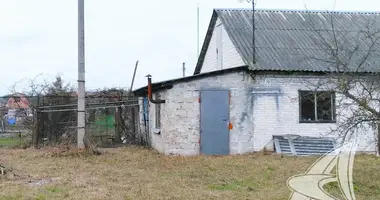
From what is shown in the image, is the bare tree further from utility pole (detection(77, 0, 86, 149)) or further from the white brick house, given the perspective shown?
utility pole (detection(77, 0, 86, 149))

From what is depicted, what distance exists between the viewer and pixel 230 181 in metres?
9.24

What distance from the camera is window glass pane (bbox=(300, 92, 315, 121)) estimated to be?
14.3 m

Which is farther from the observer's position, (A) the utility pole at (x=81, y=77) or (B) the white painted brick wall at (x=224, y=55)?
(B) the white painted brick wall at (x=224, y=55)

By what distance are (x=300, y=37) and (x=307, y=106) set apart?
3083 millimetres

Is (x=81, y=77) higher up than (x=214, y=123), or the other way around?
(x=81, y=77)

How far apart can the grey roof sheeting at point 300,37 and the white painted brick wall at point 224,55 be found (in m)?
0.49

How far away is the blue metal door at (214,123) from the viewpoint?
13836 millimetres

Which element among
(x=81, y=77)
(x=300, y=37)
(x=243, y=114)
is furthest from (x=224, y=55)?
(x=81, y=77)

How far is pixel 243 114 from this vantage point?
1408 centimetres

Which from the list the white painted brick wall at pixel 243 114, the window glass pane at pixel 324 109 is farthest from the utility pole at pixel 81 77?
the window glass pane at pixel 324 109

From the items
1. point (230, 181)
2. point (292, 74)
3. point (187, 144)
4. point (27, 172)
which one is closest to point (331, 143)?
point (292, 74)

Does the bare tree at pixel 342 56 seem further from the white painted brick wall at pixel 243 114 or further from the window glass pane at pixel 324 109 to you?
the white painted brick wall at pixel 243 114

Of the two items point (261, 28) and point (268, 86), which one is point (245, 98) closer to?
point (268, 86)

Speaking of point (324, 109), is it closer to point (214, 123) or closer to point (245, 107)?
point (245, 107)
